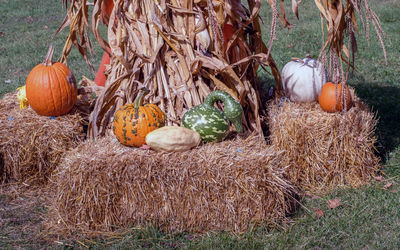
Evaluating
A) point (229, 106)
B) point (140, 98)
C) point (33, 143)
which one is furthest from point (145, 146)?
point (33, 143)

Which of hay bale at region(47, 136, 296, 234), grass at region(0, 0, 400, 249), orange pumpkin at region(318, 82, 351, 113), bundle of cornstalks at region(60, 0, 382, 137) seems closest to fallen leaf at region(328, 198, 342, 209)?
grass at region(0, 0, 400, 249)

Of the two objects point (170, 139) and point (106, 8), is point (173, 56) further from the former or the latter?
point (106, 8)

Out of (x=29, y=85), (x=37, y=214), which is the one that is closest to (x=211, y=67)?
(x=29, y=85)

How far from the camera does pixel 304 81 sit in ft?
12.8

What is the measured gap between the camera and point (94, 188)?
10.1 ft

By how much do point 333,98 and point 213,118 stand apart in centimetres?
108

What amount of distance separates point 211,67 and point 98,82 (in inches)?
64.8

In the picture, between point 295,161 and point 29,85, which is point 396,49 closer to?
point 295,161

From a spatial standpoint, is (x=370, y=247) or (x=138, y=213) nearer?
(x=370, y=247)

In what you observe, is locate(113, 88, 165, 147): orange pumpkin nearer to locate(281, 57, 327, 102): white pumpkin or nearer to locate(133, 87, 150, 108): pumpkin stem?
locate(133, 87, 150, 108): pumpkin stem

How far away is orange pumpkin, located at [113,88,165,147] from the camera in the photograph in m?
3.24

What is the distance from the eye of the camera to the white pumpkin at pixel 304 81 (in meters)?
3.91

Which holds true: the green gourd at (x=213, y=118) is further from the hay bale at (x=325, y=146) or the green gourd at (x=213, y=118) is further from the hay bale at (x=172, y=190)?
the hay bale at (x=325, y=146)

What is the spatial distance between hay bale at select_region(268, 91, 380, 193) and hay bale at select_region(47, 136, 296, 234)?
20.6 inches
